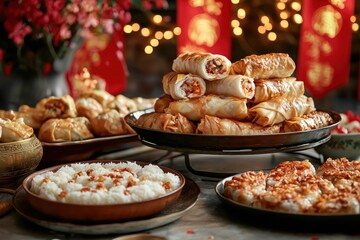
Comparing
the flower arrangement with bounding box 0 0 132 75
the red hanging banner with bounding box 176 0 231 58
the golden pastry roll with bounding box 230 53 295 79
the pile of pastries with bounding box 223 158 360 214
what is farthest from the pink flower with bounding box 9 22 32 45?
the red hanging banner with bounding box 176 0 231 58

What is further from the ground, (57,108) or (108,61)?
(57,108)

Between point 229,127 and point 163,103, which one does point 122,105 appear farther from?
point 229,127

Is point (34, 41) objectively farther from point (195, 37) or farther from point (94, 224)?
point (195, 37)

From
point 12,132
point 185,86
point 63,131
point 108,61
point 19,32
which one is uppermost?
point 19,32

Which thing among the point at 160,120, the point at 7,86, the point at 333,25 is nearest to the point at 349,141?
the point at 160,120

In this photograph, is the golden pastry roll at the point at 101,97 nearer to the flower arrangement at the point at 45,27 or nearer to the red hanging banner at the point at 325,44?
the flower arrangement at the point at 45,27

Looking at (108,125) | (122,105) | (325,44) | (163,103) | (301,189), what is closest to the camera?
(301,189)

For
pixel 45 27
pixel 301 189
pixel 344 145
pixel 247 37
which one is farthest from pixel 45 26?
pixel 247 37
